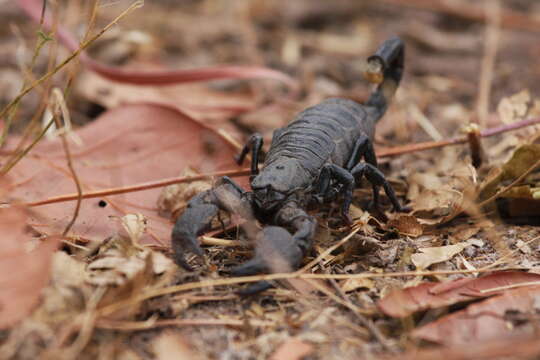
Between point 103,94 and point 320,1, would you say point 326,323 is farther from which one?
point 320,1

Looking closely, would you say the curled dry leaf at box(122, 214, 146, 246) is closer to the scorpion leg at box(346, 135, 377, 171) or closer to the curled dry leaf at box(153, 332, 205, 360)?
the curled dry leaf at box(153, 332, 205, 360)

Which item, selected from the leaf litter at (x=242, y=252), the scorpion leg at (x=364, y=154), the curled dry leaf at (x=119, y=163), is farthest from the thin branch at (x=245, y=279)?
the scorpion leg at (x=364, y=154)

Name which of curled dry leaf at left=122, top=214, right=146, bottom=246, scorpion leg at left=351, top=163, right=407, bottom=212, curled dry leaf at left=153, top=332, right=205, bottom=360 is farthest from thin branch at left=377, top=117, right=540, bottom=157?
curled dry leaf at left=153, top=332, right=205, bottom=360

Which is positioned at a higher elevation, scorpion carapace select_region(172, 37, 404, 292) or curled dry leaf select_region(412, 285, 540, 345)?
scorpion carapace select_region(172, 37, 404, 292)

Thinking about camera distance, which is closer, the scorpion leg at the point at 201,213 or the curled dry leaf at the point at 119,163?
the scorpion leg at the point at 201,213

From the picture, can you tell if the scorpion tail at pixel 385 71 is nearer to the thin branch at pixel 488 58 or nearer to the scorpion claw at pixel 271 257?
the thin branch at pixel 488 58

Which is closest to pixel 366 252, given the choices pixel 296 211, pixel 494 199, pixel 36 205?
pixel 296 211

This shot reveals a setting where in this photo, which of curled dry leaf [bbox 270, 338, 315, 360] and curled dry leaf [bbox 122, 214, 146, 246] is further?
curled dry leaf [bbox 122, 214, 146, 246]
